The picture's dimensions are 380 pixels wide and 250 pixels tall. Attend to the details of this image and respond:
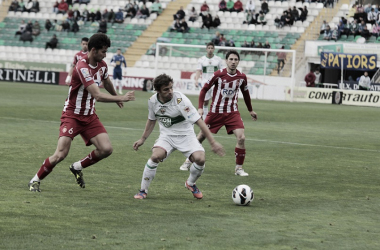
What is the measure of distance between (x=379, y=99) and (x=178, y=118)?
2826 cm

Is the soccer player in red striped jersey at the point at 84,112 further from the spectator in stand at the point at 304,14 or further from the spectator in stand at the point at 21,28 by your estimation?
the spectator in stand at the point at 21,28

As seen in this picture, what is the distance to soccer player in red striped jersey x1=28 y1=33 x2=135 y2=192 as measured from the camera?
9117 mm

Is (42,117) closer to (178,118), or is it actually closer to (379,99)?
(178,118)

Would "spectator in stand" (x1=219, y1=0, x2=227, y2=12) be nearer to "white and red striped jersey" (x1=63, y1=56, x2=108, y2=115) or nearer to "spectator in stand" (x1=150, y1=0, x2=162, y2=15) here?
"spectator in stand" (x1=150, y1=0, x2=162, y2=15)

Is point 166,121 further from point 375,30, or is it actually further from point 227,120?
point 375,30

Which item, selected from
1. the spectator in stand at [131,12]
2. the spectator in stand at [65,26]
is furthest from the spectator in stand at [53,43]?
the spectator in stand at [131,12]

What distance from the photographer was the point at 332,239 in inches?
273

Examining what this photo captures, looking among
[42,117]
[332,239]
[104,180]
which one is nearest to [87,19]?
[42,117]

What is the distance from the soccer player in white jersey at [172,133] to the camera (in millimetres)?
8961

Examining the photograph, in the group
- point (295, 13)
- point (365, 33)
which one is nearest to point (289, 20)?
point (295, 13)

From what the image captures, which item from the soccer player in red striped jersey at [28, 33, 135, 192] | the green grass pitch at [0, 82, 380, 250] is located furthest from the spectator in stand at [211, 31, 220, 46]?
the soccer player in red striped jersey at [28, 33, 135, 192]

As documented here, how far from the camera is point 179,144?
30.1 ft

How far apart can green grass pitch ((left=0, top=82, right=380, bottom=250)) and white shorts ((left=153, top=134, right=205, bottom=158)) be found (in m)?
0.61

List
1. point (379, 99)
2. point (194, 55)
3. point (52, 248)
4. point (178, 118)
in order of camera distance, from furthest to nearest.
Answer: point (194, 55) < point (379, 99) < point (178, 118) < point (52, 248)
